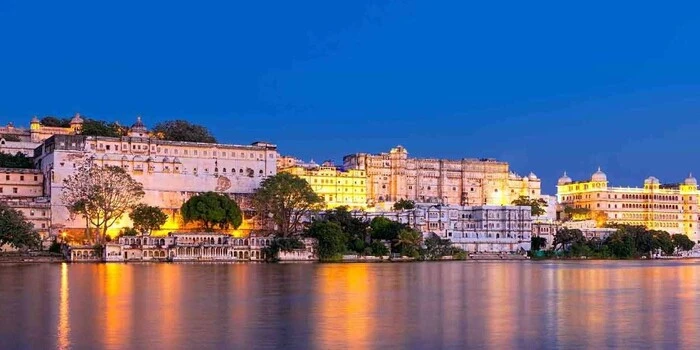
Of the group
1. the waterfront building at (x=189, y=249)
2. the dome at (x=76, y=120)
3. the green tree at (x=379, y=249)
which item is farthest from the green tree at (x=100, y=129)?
the green tree at (x=379, y=249)

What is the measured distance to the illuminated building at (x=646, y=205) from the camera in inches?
3883

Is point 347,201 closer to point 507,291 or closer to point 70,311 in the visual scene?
point 507,291

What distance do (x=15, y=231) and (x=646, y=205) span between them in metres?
67.7

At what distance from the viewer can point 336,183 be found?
276ft

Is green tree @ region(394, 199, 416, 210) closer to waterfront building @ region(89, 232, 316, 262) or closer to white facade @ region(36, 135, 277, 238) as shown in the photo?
white facade @ region(36, 135, 277, 238)

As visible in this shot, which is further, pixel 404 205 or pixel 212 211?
pixel 404 205

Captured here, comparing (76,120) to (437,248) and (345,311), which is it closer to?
(437,248)

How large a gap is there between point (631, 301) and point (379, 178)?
60.0 metres

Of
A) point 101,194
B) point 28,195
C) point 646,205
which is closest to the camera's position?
point 101,194

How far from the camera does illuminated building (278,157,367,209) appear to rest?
82938 millimetres

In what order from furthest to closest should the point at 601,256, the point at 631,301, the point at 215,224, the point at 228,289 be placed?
the point at 601,256
the point at 215,224
the point at 228,289
the point at 631,301

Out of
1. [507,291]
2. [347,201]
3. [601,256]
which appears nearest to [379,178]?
[347,201]

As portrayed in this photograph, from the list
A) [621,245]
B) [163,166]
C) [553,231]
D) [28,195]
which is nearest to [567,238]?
[553,231]

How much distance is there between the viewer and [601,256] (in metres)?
74.4
